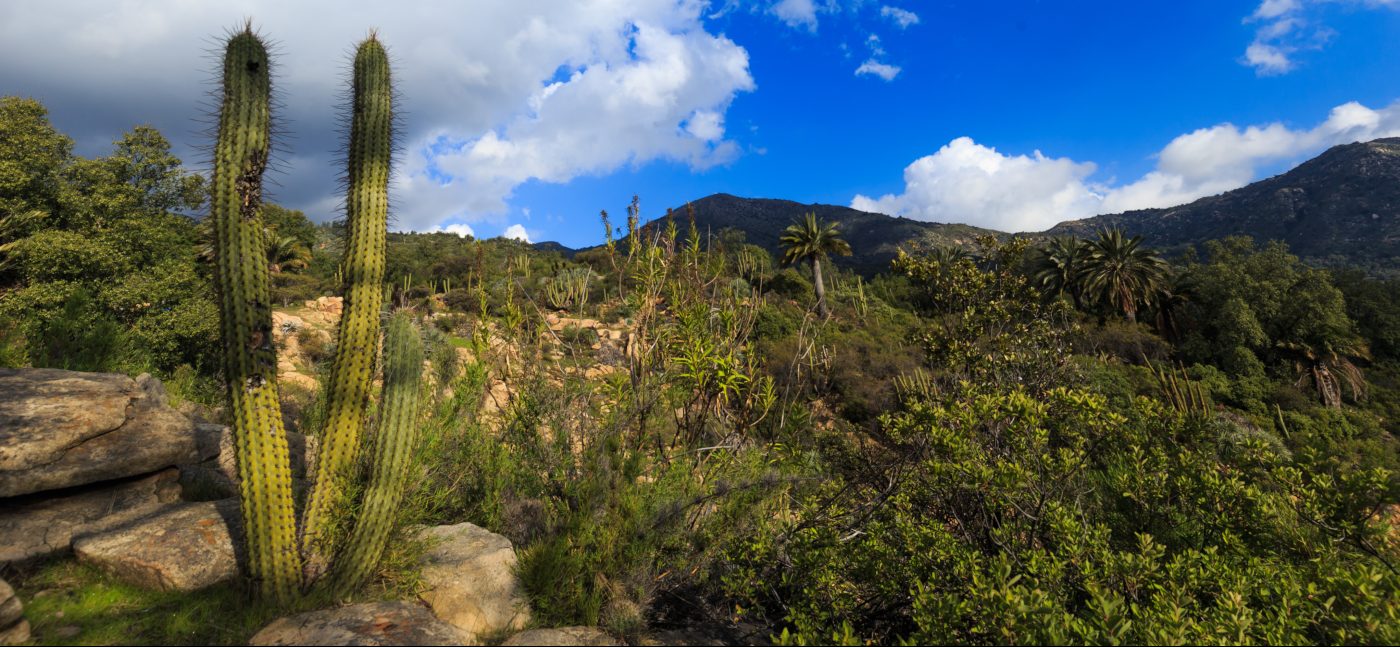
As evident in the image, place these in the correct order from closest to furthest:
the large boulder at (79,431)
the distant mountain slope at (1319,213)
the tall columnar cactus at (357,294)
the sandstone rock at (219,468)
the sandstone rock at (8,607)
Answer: the sandstone rock at (8,607) → the tall columnar cactus at (357,294) → the large boulder at (79,431) → the sandstone rock at (219,468) → the distant mountain slope at (1319,213)

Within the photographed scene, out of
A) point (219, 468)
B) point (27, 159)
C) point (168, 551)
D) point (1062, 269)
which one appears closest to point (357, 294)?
point (168, 551)

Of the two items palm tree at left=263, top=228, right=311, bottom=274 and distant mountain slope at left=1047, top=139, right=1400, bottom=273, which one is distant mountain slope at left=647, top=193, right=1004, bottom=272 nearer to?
distant mountain slope at left=1047, top=139, right=1400, bottom=273

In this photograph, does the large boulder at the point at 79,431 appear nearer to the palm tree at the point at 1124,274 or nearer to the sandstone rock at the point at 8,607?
the sandstone rock at the point at 8,607

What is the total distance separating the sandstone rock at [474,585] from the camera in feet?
11.6

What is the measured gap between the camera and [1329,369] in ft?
69.7

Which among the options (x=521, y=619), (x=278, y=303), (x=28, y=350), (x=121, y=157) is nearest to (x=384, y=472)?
(x=521, y=619)

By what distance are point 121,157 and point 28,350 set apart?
482 inches

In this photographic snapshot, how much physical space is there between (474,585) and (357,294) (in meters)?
2.26

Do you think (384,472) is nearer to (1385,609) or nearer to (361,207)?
(361,207)

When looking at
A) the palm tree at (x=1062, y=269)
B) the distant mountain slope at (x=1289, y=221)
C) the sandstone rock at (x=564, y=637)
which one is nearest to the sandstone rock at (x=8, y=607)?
the sandstone rock at (x=564, y=637)

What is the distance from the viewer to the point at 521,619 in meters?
3.57

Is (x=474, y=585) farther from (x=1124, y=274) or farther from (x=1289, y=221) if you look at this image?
(x=1289, y=221)

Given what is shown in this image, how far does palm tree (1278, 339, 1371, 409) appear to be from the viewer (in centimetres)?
2091

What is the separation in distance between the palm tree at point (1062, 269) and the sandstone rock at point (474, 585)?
3198 cm
